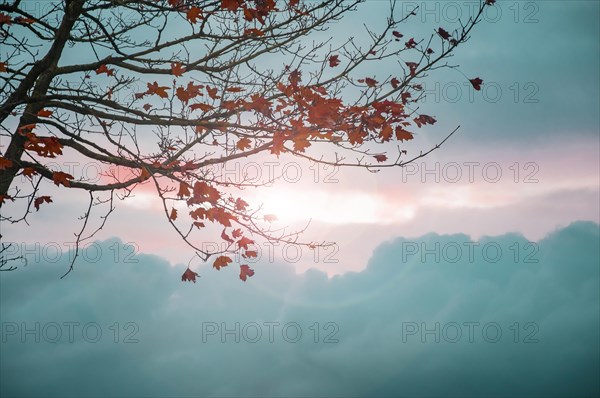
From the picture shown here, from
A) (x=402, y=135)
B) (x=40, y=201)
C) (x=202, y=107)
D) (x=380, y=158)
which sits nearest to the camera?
(x=402, y=135)

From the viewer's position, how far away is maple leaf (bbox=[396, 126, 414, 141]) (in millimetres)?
6230

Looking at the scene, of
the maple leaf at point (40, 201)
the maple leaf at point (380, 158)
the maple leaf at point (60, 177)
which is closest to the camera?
the maple leaf at point (60, 177)

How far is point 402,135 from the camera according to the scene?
629 centimetres

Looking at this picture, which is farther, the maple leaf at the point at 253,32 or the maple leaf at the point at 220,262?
the maple leaf at the point at 253,32

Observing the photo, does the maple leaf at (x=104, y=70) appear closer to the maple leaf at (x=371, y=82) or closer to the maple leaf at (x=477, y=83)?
the maple leaf at (x=371, y=82)

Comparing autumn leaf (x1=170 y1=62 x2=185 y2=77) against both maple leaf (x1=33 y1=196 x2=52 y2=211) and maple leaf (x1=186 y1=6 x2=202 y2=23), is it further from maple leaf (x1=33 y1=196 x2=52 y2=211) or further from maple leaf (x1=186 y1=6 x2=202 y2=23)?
maple leaf (x1=33 y1=196 x2=52 y2=211)

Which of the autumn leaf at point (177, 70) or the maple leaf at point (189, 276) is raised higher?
the autumn leaf at point (177, 70)

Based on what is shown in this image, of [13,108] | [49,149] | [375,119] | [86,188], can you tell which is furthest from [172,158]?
[375,119]

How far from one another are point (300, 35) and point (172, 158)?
3001 millimetres

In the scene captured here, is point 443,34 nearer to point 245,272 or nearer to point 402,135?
point 402,135

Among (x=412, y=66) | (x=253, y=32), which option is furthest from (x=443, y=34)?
(x=253, y=32)

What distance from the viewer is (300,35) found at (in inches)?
339

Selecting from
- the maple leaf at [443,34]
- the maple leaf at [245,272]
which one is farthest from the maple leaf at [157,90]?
the maple leaf at [443,34]

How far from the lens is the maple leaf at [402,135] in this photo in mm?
6230
